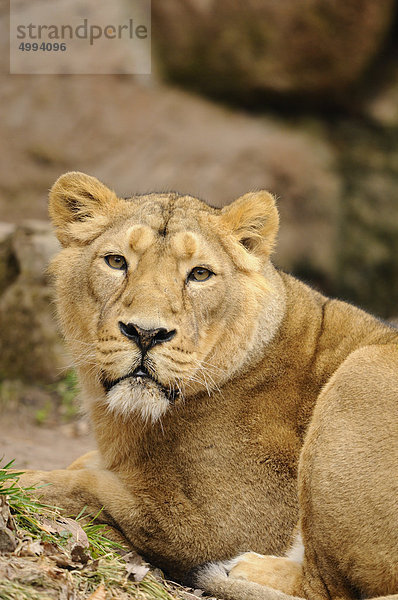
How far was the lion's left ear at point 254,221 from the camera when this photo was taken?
6215 millimetres

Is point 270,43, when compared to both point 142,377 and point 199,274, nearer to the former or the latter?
point 199,274

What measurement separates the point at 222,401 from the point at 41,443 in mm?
4924

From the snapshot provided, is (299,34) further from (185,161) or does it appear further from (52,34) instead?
(52,34)

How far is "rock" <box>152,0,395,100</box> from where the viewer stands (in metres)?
14.1

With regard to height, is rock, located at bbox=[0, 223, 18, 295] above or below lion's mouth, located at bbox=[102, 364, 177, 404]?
below

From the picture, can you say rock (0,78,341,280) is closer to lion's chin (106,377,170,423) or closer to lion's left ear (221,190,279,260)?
lion's left ear (221,190,279,260)

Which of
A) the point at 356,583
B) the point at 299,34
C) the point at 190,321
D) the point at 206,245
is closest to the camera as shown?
the point at 356,583

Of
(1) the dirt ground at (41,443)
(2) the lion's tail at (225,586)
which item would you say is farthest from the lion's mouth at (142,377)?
(1) the dirt ground at (41,443)

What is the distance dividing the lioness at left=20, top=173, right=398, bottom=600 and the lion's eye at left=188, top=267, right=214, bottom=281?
0.01 m

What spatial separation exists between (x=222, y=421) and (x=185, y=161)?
981cm

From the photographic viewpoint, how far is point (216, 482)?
5.57m

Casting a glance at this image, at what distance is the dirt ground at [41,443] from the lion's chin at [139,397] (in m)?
2.98

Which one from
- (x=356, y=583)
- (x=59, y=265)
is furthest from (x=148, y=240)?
(x=356, y=583)

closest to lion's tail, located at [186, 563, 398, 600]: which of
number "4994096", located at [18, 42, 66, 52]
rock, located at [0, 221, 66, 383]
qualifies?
rock, located at [0, 221, 66, 383]
